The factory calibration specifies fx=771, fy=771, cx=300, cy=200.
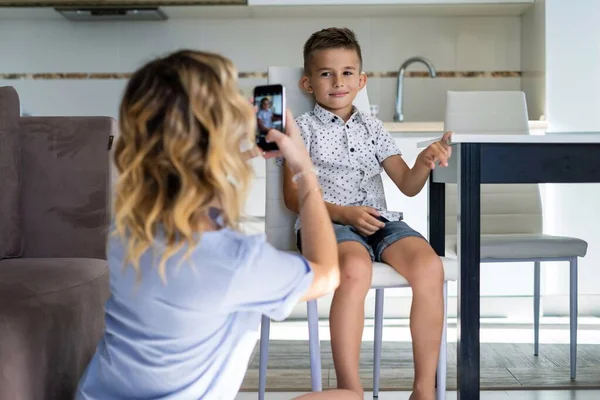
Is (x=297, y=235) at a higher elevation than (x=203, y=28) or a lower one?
lower

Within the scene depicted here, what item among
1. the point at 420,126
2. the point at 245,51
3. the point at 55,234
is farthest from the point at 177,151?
the point at 245,51

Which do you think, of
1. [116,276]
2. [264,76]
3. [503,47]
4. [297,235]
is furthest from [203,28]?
[116,276]

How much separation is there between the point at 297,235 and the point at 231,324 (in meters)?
0.80

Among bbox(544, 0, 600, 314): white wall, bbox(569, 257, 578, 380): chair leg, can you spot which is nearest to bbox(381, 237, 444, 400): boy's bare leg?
bbox(569, 257, 578, 380): chair leg

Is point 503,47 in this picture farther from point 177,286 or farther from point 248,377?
point 177,286

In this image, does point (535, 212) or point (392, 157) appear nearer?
point (392, 157)

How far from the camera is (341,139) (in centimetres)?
197

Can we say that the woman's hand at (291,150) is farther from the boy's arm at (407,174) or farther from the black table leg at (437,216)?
the black table leg at (437,216)

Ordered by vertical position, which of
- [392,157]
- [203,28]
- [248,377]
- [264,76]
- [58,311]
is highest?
[203,28]

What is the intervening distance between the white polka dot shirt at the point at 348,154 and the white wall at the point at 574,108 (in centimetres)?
182

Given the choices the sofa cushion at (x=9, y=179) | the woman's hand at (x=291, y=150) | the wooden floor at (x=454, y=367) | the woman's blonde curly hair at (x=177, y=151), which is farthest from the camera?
the wooden floor at (x=454, y=367)

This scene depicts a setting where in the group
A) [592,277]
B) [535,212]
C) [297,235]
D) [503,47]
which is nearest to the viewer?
[297,235]

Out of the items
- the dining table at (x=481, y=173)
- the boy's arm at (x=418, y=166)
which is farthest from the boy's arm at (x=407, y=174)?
the dining table at (x=481, y=173)

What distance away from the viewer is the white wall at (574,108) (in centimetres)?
353
